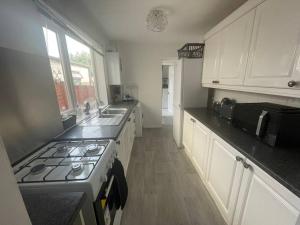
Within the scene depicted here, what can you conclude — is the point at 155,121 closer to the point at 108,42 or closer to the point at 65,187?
the point at 108,42

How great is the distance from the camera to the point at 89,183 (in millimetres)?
755

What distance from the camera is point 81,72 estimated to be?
218 cm

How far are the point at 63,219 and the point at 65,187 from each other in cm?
25

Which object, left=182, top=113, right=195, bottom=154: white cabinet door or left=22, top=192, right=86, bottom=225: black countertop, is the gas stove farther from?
left=182, top=113, right=195, bottom=154: white cabinet door

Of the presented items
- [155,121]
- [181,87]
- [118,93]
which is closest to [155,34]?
[181,87]

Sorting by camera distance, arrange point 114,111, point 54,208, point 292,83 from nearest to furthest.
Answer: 1. point 54,208
2. point 292,83
3. point 114,111

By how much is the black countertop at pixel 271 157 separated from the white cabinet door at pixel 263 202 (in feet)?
0.17

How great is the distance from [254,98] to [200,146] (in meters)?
0.91

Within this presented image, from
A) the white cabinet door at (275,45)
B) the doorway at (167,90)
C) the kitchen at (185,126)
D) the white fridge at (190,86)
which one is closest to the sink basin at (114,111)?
the kitchen at (185,126)

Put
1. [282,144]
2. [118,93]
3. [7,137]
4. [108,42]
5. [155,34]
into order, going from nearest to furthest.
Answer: [7,137]
[282,144]
[155,34]
[108,42]
[118,93]

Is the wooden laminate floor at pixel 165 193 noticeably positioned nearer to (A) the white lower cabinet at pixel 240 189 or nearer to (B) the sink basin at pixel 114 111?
(A) the white lower cabinet at pixel 240 189

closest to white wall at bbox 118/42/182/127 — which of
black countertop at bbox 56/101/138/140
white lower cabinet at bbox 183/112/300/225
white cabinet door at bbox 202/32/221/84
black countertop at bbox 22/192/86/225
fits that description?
white cabinet door at bbox 202/32/221/84

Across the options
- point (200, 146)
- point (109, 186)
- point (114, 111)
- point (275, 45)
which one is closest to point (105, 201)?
point (109, 186)

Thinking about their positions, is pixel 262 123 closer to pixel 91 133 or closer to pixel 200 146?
pixel 200 146
